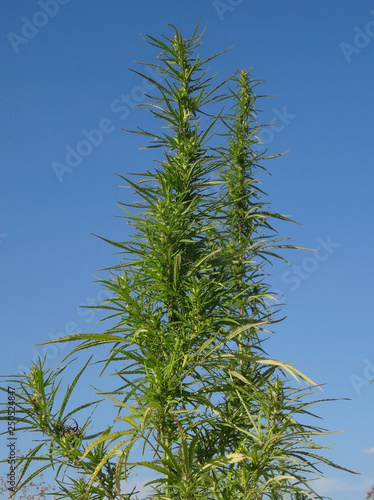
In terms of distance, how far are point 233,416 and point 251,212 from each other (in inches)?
66.8

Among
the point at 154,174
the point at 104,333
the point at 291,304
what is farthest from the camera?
the point at 291,304

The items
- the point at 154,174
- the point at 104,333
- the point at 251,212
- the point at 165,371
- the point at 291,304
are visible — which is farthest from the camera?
the point at 251,212

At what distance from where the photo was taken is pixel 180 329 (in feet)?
10.1

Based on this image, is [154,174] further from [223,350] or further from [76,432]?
[76,432]

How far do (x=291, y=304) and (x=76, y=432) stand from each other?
5.89 ft

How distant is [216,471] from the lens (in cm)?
307

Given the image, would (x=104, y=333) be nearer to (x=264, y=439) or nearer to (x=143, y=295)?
(x=143, y=295)

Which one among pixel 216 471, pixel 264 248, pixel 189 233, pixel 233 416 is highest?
pixel 264 248

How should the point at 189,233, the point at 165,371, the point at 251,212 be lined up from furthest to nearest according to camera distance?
the point at 251,212 < the point at 189,233 < the point at 165,371

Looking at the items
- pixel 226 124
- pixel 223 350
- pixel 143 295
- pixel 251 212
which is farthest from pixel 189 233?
pixel 226 124

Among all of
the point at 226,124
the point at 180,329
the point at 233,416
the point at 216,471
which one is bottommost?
the point at 216,471

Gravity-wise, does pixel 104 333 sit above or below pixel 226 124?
below

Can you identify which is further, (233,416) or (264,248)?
(264,248)

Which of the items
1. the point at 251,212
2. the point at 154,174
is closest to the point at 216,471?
the point at 154,174
